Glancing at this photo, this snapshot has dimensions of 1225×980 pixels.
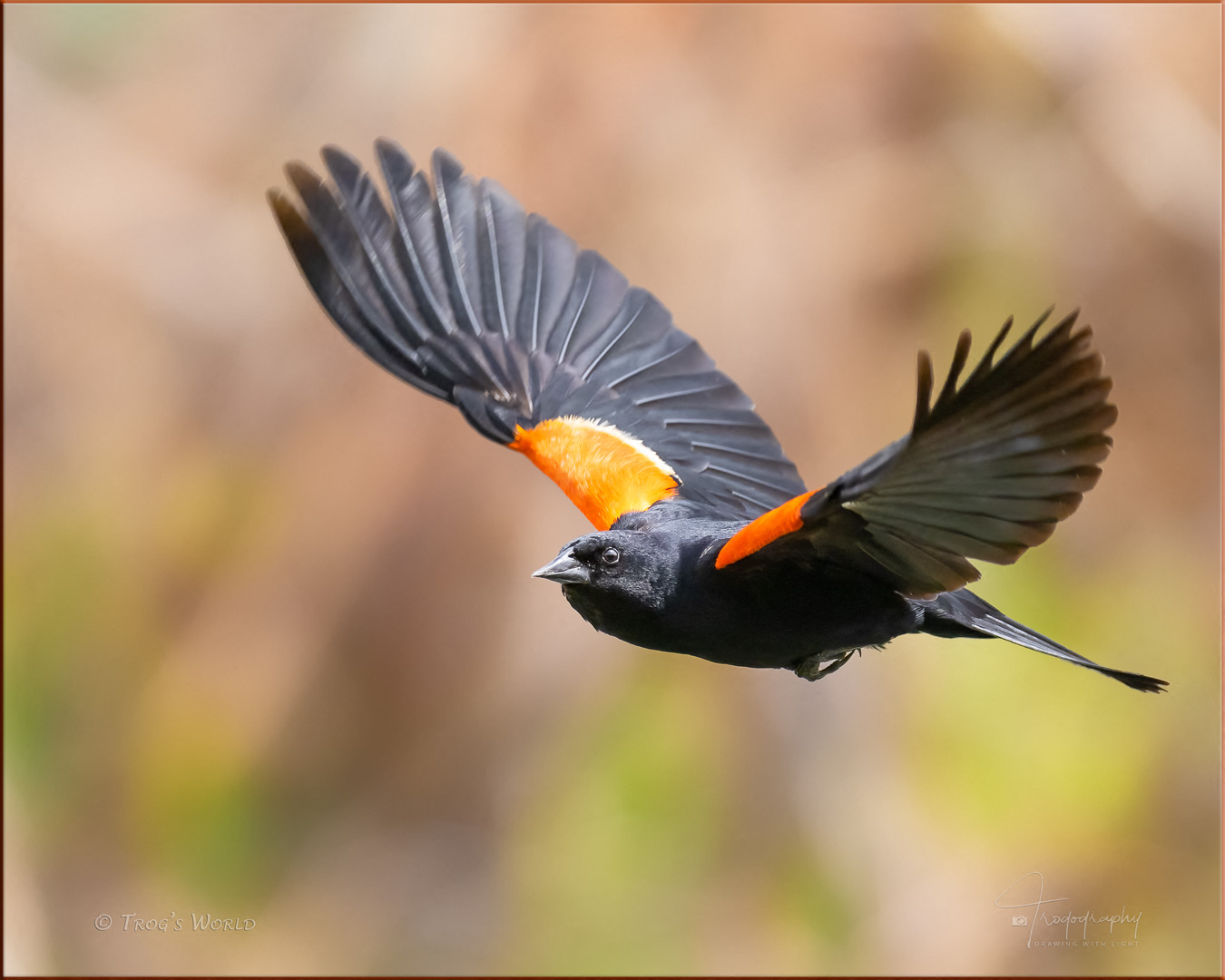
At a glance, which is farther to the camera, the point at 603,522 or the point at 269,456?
the point at 269,456

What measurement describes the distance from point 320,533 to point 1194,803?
640 centimetres

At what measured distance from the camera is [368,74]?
9000 mm

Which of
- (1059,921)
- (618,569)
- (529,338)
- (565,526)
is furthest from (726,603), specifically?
(1059,921)

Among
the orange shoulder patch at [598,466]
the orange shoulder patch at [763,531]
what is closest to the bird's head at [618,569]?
the orange shoulder patch at [763,531]

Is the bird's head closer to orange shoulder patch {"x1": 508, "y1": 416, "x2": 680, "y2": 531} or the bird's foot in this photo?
the bird's foot

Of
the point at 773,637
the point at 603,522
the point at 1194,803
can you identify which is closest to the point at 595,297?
the point at 603,522

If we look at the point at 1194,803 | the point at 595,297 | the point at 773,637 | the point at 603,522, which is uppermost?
the point at 595,297

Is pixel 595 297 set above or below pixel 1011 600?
above

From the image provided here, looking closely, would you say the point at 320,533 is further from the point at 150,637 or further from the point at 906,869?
the point at 906,869

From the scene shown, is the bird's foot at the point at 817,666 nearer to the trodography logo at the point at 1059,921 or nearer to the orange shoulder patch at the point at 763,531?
the orange shoulder patch at the point at 763,531

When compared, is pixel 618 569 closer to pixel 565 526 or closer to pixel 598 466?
pixel 598 466

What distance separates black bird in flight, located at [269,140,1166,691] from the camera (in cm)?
227

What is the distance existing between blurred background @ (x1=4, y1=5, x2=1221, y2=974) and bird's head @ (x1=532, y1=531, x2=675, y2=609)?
4.92 meters

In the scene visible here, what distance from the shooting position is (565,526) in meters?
7.86
